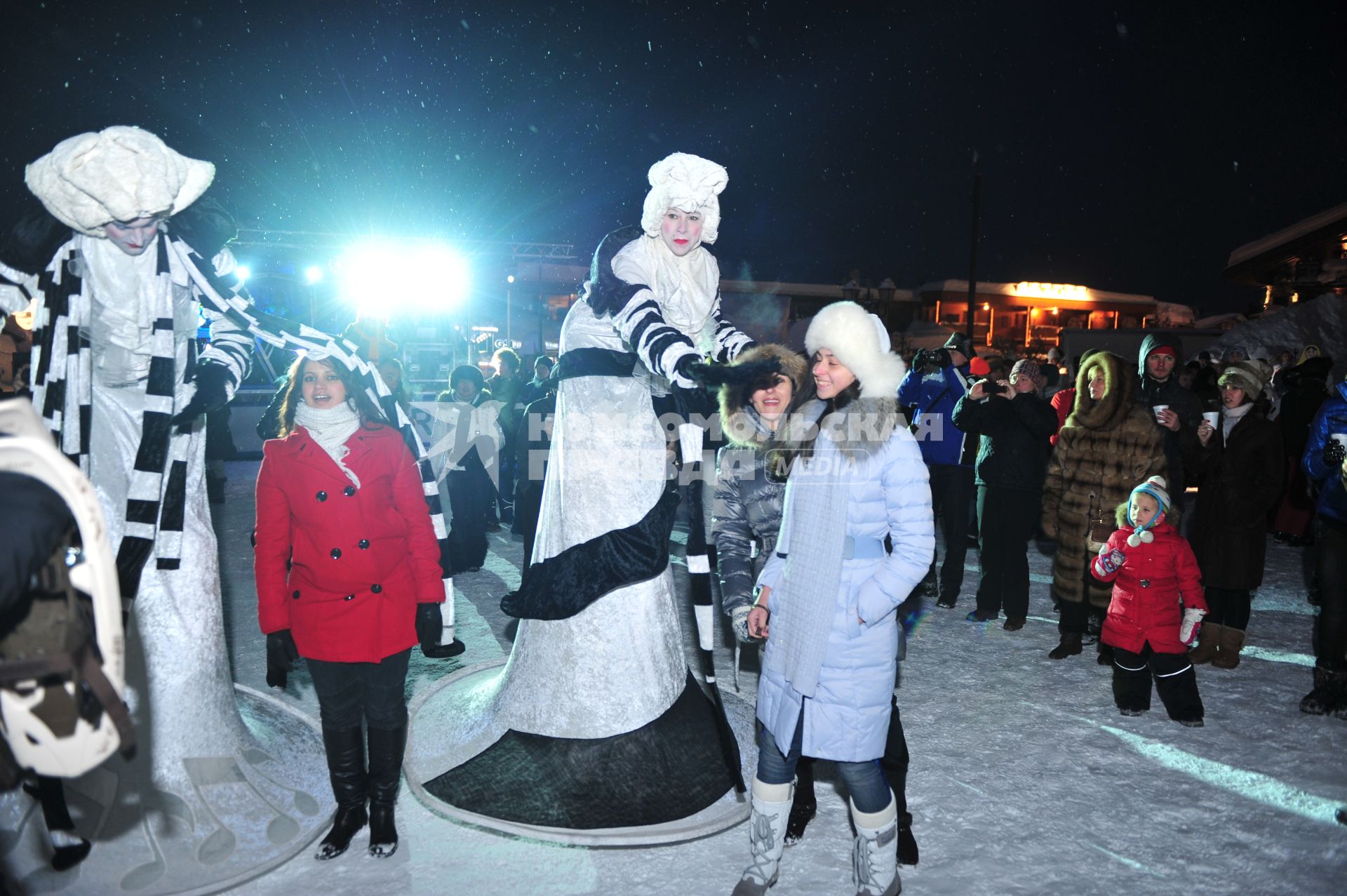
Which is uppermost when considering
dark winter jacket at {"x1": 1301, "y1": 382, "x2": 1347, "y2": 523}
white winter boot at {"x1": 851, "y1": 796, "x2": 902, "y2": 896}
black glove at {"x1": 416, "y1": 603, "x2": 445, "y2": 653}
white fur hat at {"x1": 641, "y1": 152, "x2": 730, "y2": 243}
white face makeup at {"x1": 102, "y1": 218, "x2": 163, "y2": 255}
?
white fur hat at {"x1": 641, "y1": 152, "x2": 730, "y2": 243}

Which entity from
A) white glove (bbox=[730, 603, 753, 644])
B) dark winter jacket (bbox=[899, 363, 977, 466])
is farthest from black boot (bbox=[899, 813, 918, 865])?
dark winter jacket (bbox=[899, 363, 977, 466])

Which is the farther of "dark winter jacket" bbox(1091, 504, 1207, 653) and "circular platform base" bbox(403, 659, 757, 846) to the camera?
"dark winter jacket" bbox(1091, 504, 1207, 653)

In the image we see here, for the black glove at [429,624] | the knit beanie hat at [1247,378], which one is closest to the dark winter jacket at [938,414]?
the knit beanie hat at [1247,378]

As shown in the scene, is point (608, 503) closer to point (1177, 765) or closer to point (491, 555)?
point (1177, 765)

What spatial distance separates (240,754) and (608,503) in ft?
5.44

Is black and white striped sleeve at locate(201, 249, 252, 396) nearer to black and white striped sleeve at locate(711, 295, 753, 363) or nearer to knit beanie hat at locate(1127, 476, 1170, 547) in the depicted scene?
black and white striped sleeve at locate(711, 295, 753, 363)

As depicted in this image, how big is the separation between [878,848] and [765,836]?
0.36 m

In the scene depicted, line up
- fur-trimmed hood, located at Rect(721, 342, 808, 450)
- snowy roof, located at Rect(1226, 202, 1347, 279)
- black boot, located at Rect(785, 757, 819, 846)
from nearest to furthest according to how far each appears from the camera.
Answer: fur-trimmed hood, located at Rect(721, 342, 808, 450)
black boot, located at Rect(785, 757, 819, 846)
snowy roof, located at Rect(1226, 202, 1347, 279)

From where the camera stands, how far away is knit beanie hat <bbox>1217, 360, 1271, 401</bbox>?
519 centimetres

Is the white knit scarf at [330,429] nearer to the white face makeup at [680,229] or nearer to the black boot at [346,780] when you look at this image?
the black boot at [346,780]

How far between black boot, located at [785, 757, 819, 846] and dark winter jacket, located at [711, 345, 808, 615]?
2.61 feet

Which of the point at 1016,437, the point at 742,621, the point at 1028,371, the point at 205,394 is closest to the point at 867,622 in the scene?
the point at 742,621

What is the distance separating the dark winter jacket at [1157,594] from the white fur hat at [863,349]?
2.51 m

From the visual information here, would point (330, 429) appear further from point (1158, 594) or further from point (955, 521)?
point (955, 521)
